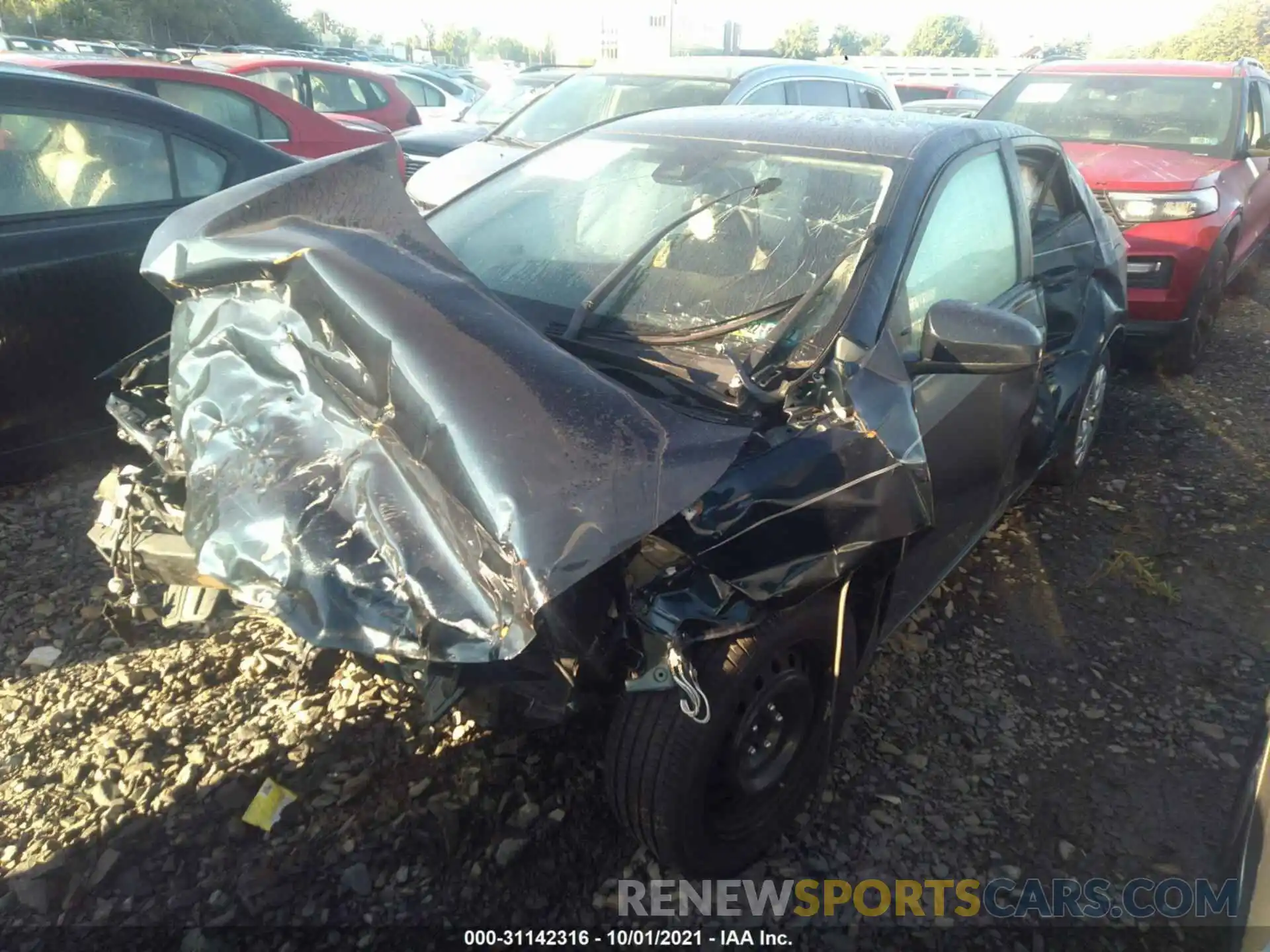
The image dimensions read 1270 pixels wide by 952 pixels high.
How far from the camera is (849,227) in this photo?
99.8 inches

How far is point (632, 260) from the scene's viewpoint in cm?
265

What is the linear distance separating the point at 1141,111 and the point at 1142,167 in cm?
109

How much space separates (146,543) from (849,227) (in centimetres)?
199

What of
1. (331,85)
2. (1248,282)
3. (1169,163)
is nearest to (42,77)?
(1169,163)

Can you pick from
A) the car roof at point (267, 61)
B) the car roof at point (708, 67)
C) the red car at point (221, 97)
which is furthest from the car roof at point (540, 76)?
the red car at point (221, 97)

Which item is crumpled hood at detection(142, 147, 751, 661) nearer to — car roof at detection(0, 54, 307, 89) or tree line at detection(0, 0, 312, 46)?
car roof at detection(0, 54, 307, 89)

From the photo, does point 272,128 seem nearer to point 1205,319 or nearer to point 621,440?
A: point 621,440

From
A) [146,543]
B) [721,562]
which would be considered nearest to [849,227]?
[721,562]

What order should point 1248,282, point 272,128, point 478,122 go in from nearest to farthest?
point 272,128, point 1248,282, point 478,122

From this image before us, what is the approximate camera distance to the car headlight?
17.7ft

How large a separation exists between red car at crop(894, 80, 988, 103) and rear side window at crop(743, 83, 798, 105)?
34.5 feet

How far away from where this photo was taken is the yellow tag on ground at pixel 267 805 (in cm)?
232

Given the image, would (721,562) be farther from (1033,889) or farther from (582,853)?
(1033,889)

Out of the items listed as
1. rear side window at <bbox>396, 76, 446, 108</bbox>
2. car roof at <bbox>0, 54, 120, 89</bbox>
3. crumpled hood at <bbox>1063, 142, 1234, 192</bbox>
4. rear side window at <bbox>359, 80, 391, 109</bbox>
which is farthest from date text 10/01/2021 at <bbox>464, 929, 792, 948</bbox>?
rear side window at <bbox>396, 76, 446, 108</bbox>
